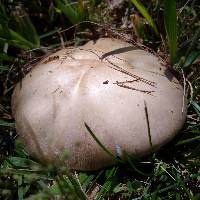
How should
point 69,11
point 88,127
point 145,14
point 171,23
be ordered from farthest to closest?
point 69,11
point 145,14
point 171,23
point 88,127

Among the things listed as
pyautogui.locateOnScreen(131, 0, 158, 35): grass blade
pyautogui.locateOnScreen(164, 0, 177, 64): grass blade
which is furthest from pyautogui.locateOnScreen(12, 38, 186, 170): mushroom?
pyautogui.locateOnScreen(131, 0, 158, 35): grass blade

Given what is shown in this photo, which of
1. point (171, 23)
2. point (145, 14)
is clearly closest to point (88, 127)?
point (171, 23)

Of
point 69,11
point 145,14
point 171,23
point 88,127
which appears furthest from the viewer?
point 69,11

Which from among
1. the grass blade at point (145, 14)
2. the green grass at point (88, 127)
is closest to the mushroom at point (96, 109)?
the green grass at point (88, 127)

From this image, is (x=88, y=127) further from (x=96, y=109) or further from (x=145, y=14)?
(x=145, y=14)

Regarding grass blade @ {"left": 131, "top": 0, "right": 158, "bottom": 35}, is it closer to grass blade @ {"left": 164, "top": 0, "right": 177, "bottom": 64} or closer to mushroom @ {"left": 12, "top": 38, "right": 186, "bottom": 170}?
grass blade @ {"left": 164, "top": 0, "right": 177, "bottom": 64}

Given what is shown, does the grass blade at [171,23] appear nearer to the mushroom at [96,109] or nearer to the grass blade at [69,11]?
the mushroom at [96,109]
